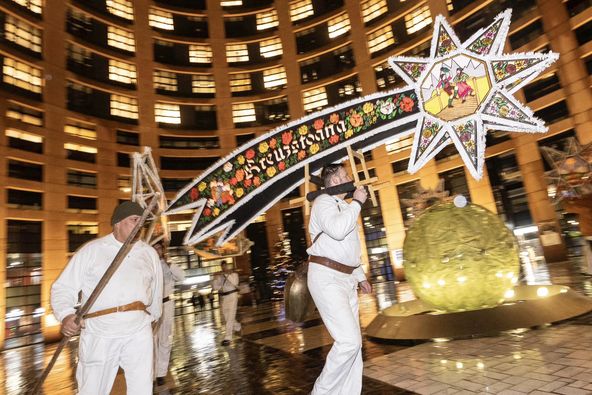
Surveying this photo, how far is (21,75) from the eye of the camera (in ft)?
68.6

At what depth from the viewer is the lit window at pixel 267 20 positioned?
30641 millimetres

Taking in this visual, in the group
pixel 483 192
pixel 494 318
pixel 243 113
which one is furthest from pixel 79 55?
pixel 494 318

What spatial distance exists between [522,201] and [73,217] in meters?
26.5

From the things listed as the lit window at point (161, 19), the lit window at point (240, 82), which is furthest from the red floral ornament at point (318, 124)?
the lit window at point (161, 19)

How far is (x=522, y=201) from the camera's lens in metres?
21.4

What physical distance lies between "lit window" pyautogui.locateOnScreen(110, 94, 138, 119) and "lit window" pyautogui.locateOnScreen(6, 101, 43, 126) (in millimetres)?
4982

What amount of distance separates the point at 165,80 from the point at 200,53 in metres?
3.88

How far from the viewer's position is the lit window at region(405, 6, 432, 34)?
80.0ft

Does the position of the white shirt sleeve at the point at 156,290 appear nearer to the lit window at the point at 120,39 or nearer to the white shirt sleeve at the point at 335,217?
the white shirt sleeve at the point at 335,217

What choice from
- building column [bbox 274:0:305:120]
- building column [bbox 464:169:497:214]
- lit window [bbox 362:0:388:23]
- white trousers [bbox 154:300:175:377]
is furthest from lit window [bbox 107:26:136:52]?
white trousers [bbox 154:300:175:377]

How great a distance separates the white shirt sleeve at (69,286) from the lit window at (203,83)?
28.6 metres

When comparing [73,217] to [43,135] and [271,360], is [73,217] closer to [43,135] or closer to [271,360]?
[43,135]

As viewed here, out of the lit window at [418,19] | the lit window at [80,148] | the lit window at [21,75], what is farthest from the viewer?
the lit window at [418,19]

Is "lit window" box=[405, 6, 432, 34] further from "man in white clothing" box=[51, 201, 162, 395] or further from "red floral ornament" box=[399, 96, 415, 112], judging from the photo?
"man in white clothing" box=[51, 201, 162, 395]
